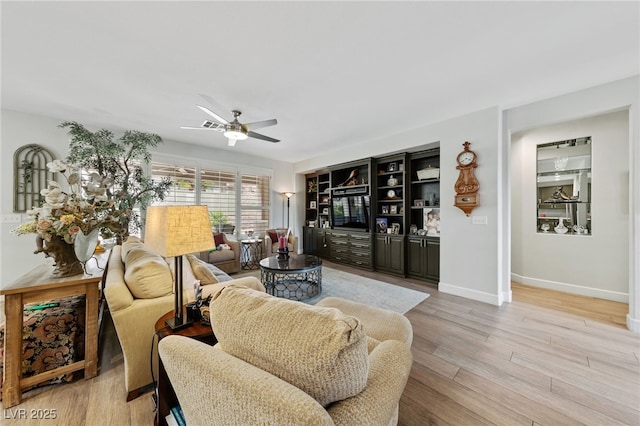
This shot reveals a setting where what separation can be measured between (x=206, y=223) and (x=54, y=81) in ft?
9.35

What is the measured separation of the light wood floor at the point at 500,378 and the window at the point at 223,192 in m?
2.85

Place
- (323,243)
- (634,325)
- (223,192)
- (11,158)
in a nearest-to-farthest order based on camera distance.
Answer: (634,325) → (11,158) → (223,192) → (323,243)

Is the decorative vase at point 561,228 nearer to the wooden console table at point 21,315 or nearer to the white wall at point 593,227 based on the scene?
the white wall at point 593,227

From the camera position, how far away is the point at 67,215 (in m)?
1.62

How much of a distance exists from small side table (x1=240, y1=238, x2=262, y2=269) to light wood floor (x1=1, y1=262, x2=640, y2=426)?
8.33ft

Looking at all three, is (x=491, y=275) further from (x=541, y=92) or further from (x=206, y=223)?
(x=206, y=223)

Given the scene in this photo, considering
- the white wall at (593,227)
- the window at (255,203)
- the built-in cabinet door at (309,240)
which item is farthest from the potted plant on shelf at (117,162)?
the white wall at (593,227)

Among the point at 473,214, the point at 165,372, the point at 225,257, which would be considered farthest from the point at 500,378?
the point at 225,257

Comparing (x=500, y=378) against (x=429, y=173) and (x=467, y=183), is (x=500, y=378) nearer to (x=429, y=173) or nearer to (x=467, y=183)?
(x=467, y=183)

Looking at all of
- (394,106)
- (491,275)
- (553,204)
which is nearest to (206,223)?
(394,106)

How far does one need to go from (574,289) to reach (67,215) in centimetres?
593

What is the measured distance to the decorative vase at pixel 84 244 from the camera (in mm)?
1655

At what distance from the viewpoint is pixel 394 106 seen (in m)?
3.14

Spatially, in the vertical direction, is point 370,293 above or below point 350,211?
below
